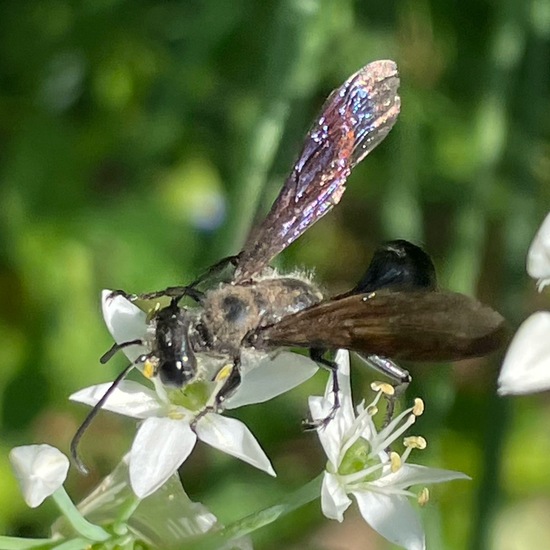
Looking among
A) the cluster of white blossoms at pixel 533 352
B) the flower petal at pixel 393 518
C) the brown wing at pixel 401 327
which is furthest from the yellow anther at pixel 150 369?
the cluster of white blossoms at pixel 533 352

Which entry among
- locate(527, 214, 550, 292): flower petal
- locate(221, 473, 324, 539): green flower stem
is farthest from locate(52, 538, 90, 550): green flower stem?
locate(527, 214, 550, 292): flower petal

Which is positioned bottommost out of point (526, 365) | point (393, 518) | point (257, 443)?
point (393, 518)

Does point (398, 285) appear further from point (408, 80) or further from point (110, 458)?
point (408, 80)

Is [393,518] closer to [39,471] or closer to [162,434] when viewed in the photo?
[162,434]

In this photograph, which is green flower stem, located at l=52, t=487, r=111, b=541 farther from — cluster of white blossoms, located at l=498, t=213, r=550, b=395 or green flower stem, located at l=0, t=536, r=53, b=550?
cluster of white blossoms, located at l=498, t=213, r=550, b=395

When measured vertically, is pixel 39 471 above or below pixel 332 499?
above

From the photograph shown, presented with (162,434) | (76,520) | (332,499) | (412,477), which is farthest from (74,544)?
(412,477)
